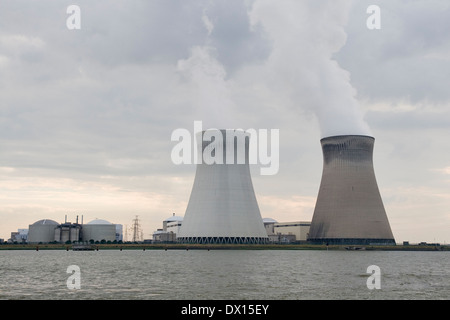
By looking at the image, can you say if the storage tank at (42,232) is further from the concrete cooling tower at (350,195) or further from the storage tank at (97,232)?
the concrete cooling tower at (350,195)

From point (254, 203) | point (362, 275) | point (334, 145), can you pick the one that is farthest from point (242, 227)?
point (362, 275)

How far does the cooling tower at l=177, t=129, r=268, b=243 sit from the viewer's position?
7788 cm

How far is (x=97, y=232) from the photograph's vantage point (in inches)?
4793

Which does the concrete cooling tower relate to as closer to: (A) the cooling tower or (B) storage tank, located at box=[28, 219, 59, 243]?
(A) the cooling tower

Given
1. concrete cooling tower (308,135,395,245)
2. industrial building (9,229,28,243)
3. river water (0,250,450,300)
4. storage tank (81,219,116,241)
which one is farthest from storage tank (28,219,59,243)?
river water (0,250,450,300)

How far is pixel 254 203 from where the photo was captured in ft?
271

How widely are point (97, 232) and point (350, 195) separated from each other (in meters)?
64.8

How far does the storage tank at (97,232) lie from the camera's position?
399ft

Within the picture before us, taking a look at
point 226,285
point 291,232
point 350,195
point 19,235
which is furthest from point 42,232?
point 226,285

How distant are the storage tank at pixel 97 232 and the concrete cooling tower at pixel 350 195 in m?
55.5

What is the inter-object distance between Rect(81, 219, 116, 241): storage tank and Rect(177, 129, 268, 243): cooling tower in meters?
43.3

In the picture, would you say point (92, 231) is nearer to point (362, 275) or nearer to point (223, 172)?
point (223, 172)
